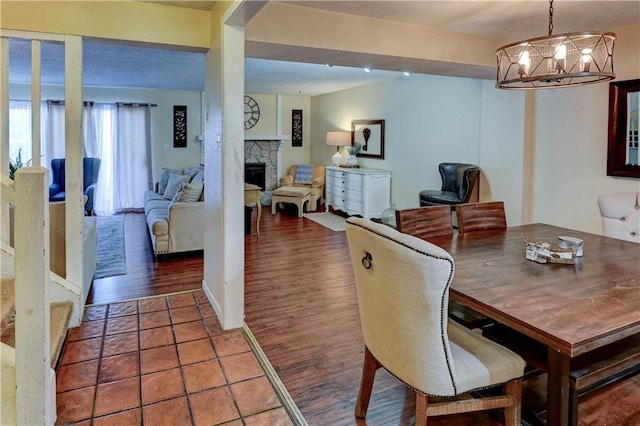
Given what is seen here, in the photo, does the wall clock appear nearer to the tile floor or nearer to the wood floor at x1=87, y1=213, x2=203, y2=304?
the wood floor at x1=87, y1=213, x2=203, y2=304

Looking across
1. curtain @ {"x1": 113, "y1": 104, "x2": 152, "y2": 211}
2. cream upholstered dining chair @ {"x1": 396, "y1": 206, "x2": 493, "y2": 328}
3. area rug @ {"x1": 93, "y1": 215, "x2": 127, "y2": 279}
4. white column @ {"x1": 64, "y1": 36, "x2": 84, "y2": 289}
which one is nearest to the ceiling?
white column @ {"x1": 64, "y1": 36, "x2": 84, "y2": 289}

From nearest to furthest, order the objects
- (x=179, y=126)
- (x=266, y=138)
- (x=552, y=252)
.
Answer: (x=552, y=252) < (x=179, y=126) < (x=266, y=138)

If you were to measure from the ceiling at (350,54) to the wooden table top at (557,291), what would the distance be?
6.07 feet

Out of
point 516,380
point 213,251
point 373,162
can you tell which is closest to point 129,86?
point 373,162

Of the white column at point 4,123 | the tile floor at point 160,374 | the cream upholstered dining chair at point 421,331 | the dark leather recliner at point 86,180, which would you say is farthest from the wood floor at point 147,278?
the cream upholstered dining chair at point 421,331

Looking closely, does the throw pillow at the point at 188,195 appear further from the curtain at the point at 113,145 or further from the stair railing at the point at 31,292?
the curtain at the point at 113,145

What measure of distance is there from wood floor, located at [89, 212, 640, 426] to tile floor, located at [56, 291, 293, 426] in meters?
0.21

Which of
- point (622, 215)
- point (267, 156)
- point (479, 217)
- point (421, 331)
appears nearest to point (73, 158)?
point (421, 331)

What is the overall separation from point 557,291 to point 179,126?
313 inches

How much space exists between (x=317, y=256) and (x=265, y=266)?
678 mm

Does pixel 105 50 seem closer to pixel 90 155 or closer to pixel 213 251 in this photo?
pixel 213 251

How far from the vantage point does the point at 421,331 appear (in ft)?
5.02

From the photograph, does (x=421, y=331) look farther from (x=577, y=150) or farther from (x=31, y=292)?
(x=577, y=150)

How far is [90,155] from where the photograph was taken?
7.78 meters
